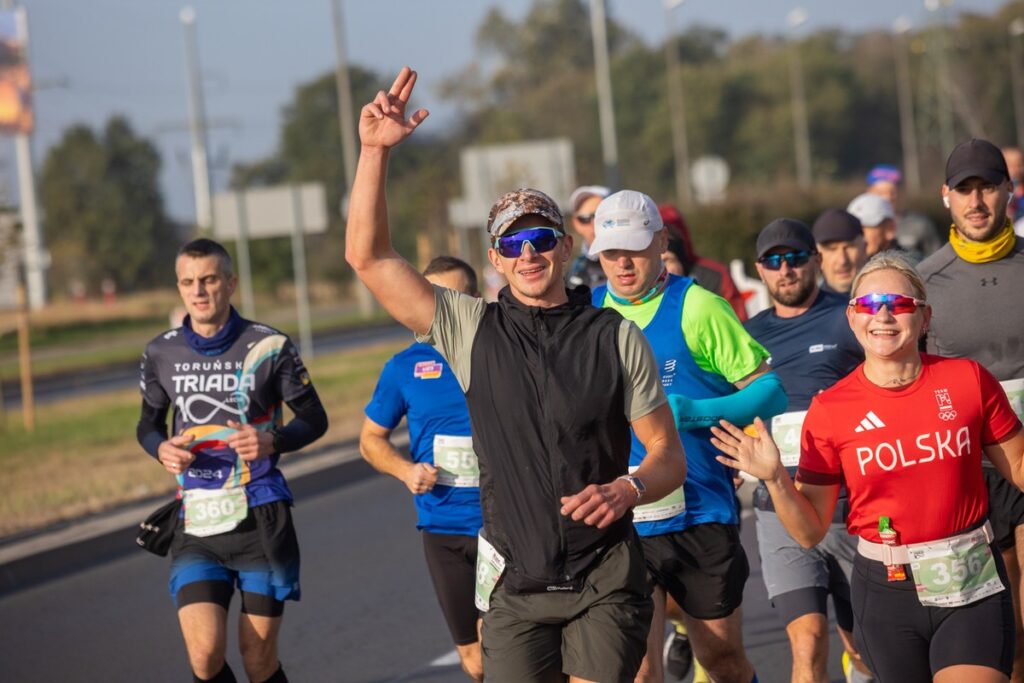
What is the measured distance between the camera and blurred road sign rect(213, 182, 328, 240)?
25.3m

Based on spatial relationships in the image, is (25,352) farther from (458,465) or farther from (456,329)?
(456,329)

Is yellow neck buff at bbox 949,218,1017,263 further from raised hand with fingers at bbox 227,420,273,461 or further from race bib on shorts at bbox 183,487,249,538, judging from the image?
race bib on shorts at bbox 183,487,249,538

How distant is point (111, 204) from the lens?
3105 inches

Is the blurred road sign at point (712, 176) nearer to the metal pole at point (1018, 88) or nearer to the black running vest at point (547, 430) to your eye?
the black running vest at point (547, 430)

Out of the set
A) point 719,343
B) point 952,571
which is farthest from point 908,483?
point 719,343

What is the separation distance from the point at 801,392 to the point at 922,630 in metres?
1.84

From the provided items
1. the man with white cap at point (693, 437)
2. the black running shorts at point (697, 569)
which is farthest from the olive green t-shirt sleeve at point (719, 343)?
the black running shorts at point (697, 569)

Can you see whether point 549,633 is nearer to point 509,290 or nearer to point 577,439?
point 577,439

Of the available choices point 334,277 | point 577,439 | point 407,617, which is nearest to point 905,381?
point 577,439

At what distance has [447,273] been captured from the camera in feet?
20.9

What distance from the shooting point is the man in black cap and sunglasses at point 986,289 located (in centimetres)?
575

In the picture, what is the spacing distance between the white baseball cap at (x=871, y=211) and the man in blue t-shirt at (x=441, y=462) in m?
3.29

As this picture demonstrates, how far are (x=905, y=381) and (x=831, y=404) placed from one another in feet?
0.77

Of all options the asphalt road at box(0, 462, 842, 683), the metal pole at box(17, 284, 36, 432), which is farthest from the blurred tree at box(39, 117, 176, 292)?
the asphalt road at box(0, 462, 842, 683)
